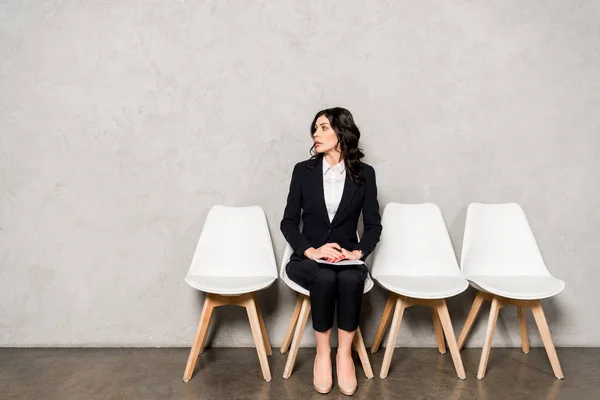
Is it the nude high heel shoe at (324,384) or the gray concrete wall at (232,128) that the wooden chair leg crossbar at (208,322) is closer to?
the nude high heel shoe at (324,384)

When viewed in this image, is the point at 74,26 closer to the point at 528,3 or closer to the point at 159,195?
the point at 159,195

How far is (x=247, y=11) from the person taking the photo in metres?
2.72

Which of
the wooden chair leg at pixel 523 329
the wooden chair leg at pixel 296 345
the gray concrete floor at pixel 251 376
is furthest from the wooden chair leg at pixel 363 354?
the wooden chair leg at pixel 523 329

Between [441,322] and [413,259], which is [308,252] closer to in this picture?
[413,259]

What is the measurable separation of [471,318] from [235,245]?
137cm

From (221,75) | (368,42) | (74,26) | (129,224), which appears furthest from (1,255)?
(368,42)

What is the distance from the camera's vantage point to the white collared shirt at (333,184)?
8.07 feet

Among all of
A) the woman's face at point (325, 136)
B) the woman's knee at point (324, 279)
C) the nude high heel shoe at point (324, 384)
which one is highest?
the woman's face at point (325, 136)

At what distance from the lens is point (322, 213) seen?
2.43m

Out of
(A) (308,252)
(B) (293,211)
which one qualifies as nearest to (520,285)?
(A) (308,252)

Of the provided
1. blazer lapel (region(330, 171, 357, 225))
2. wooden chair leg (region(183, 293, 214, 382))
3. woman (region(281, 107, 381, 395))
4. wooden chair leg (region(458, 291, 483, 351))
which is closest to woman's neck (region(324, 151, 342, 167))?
woman (region(281, 107, 381, 395))

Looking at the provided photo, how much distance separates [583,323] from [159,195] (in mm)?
2685

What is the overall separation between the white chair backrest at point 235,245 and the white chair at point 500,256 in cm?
111

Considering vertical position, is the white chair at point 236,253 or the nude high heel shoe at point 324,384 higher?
the white chair at point 236,253
